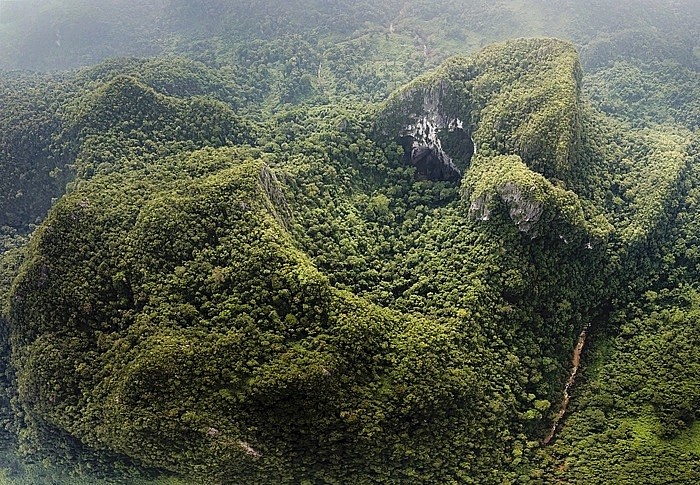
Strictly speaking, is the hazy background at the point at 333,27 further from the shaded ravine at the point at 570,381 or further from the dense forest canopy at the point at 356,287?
the shaded ravine at the point at 570,381

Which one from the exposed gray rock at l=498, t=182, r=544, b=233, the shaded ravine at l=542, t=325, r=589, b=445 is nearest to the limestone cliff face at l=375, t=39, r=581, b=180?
the exposed gray rock at l=498, t=182, r=544, b=233

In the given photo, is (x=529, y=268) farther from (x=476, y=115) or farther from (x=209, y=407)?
(x=209, y=407)

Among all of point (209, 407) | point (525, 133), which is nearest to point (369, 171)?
point (525, 133)

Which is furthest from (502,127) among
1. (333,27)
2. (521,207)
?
(333,27)

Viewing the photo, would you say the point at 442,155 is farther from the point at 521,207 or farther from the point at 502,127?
the point at 521,207

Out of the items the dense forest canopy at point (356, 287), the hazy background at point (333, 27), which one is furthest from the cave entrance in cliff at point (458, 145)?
the hazy background at point (333, 27)

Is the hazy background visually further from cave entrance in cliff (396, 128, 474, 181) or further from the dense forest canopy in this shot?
cave entrance in cliff (396, 128, 474, 181)
